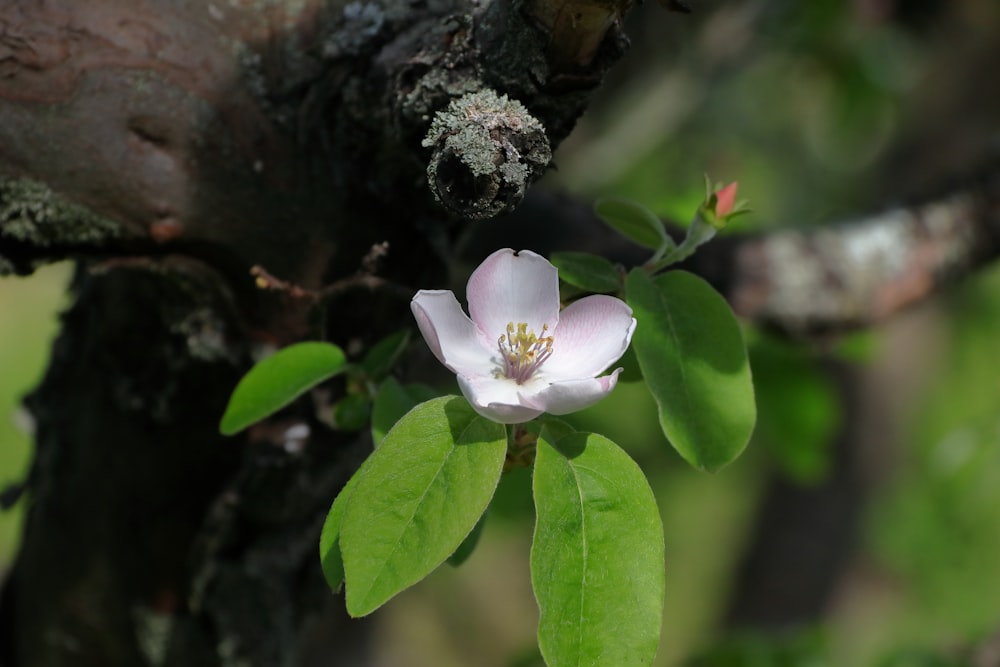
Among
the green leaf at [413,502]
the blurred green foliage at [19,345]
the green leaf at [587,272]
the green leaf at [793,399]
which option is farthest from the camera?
the blurred green foliage at [19,345]

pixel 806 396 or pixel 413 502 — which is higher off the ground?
pixel 413 502

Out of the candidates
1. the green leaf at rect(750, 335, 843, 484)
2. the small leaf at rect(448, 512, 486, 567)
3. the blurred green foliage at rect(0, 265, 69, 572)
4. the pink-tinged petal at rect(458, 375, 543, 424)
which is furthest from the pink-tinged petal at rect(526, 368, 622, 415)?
the blurred green foliage at rect(0, 265, 69, 572)

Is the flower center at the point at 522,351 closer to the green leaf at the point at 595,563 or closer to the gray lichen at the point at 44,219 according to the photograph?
the green leaf at the point at 595,563

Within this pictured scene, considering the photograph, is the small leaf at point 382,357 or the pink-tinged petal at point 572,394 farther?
the small leaf at point 382,357

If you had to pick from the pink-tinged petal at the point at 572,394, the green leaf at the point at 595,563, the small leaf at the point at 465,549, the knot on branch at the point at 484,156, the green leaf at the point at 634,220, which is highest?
the knot on branch at the point at 484,156

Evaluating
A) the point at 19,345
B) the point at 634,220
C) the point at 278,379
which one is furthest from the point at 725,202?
the point at 19,345

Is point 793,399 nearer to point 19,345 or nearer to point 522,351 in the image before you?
point 522,351

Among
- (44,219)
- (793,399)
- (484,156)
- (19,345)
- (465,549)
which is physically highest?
(484,156)

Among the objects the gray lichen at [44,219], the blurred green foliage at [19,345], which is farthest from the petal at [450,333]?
the blurred green foliage at [19,345]

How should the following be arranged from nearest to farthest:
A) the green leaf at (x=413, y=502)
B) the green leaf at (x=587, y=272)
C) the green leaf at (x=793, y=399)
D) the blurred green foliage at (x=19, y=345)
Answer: the green leaf at (x=413, y=502) < the green leaf at (x=587, y=272) < the green leaf at (x=793, y=399) < the blurred green foliage at (x=19, y=345)
